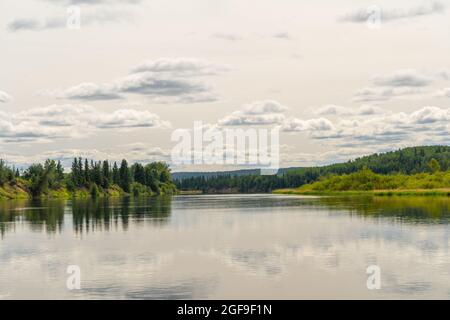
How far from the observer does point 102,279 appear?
1494 inches

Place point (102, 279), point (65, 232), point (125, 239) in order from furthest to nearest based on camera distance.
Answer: point (65, 232) → point (125, 239) → point (102, 279)

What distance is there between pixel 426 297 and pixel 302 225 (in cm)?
4233

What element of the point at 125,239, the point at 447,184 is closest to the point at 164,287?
the point at 125,239

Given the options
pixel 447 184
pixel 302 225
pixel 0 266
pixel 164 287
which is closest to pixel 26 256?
pixel 0 266

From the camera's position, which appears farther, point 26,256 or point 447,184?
point 447,184

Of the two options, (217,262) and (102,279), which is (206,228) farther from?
(102,279)

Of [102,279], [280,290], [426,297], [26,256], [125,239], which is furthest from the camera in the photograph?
[125,239]

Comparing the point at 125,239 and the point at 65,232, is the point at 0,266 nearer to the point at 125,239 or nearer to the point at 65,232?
the point at 125,239

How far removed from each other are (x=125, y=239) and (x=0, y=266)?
59.0 ft

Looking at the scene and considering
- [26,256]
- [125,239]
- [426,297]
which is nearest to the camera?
[426,297]

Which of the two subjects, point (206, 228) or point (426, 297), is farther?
point (206, 228)
